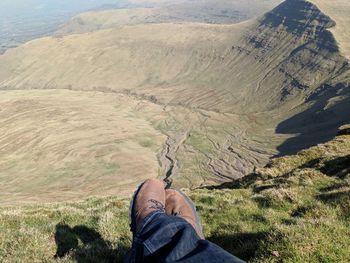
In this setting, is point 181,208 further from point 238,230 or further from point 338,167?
point 338,167

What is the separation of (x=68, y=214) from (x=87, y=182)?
168 metres

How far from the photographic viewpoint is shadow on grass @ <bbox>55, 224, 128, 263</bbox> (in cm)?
841

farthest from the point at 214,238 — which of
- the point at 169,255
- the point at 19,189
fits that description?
the point at 19,189

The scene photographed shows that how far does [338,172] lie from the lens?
67.5 ft

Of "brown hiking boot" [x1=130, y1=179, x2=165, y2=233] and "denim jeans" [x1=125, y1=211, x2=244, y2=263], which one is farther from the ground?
"denim jeans" [x1=125, y1=211, x2=244, y2=263]

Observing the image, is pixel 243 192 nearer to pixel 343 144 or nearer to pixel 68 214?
pixel 68 214

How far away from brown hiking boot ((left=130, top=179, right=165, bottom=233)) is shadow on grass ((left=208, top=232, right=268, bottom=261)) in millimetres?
1807

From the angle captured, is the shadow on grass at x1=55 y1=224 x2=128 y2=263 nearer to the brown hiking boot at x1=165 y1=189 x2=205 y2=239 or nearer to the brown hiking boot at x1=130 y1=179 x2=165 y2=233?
the brown hiking boot at x1=130 y1=179 x2=165 y2=233

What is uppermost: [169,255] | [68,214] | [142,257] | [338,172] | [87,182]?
[169,255]

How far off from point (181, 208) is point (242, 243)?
1496 mm

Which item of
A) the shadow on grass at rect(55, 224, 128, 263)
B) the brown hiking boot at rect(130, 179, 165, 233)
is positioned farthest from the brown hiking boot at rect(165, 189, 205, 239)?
the shadow on grass at rect(55, 224, 128, 263)

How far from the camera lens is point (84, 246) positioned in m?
9.38

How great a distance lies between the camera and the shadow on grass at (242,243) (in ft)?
25.2

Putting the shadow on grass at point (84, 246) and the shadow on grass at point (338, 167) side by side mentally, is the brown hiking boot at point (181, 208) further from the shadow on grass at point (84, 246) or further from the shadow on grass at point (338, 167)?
the shadow on grass at point (338, 167)
